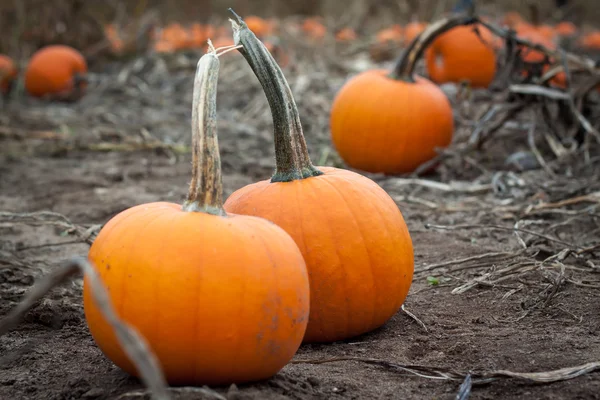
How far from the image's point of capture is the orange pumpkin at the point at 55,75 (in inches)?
369

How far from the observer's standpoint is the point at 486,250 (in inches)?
144

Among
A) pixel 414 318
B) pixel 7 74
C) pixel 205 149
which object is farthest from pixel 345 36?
pixel 205 149

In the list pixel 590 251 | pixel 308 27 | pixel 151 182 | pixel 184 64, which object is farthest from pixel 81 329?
pixel 308 27

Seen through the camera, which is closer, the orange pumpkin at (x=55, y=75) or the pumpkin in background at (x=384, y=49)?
the orange pumpkin at (x=55, y=75)

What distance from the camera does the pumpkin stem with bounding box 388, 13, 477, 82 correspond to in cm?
524

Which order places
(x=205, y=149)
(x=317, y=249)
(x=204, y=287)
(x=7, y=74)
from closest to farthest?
(x=204, y=287)
(x=205, y=149)
(x=317, y=249)
(x=7, y=74)

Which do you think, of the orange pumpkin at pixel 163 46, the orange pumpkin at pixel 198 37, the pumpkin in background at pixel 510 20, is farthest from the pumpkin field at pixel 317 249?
the orange pumpkin at pixel 198 37

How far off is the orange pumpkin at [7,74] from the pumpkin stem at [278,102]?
24.2 feet

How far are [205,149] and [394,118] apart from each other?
123 inches

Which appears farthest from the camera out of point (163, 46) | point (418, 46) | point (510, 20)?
point (163, 46)

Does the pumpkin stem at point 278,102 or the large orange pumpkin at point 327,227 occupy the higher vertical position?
the pumpkin stem at point 278,102

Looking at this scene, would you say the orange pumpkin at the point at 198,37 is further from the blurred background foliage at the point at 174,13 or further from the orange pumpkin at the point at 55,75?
the orange pumpkin at the point at 55,75

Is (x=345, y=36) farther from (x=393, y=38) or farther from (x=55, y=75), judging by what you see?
(x=55, y=75)

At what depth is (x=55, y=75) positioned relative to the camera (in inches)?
370
